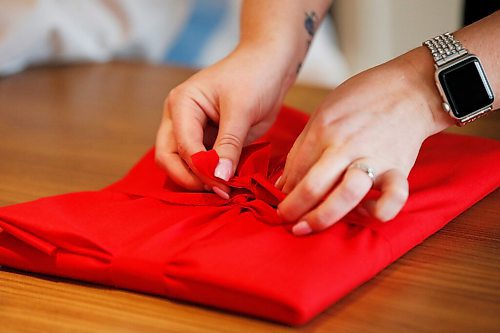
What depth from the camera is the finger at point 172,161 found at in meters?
0.85

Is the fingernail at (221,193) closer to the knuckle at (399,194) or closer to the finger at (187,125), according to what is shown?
the finger at (187,125)

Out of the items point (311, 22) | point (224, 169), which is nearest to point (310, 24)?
point (311, 22)

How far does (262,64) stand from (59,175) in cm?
29

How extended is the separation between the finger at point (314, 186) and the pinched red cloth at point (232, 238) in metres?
0.02

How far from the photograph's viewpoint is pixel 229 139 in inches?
34.5

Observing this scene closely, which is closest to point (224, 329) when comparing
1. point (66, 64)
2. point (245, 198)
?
point (245, 198)

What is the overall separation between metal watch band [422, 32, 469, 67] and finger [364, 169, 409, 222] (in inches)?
5.8

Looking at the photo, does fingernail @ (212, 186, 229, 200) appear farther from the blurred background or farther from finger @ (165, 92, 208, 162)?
the blurred background

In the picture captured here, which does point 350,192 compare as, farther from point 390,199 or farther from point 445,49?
point 445,49

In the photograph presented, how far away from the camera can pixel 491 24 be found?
82 centimetres

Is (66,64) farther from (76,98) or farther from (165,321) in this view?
(165,321)

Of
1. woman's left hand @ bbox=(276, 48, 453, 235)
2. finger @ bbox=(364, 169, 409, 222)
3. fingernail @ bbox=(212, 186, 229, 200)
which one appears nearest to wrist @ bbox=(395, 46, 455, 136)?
woman's left hand @ bbox=(276, 48, 453, 235)

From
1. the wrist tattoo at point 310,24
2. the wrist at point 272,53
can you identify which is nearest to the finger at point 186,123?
the wrist at point 272,53

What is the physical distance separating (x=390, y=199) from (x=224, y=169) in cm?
20
